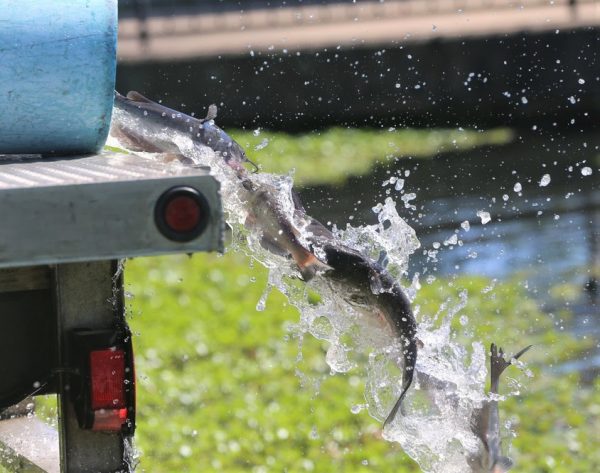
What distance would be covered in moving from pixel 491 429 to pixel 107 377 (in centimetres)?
131

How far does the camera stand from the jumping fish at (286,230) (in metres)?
3.31

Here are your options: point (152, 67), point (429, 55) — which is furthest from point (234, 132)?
point (429, 55)

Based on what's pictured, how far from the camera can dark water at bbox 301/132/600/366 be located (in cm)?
838

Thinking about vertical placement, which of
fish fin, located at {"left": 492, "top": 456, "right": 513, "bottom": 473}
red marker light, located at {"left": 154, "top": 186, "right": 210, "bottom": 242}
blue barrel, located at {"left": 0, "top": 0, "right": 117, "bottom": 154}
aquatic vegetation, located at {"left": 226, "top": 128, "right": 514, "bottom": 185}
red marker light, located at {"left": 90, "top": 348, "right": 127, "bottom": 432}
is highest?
aquatic vegetation, located at {"left": 226, "top": 128, "right": 514, "bottom": 185}

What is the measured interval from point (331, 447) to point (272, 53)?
829 centimetres

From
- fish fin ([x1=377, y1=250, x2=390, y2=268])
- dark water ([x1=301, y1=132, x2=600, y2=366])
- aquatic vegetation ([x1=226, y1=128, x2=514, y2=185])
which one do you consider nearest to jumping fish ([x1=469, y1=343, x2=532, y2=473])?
fish fin ([x1=377, y1=250, x2=390, y2=268])

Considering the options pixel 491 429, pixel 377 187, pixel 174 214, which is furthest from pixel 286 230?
pixel 377 187

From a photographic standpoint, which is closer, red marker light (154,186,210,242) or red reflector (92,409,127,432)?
red marker light (154,186,210,242)

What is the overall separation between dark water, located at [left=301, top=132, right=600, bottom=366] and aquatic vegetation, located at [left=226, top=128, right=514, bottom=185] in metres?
0.24

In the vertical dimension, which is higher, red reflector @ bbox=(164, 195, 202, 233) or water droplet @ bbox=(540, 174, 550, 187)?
water droplet @ bbox=(540, 174, 550, 187)

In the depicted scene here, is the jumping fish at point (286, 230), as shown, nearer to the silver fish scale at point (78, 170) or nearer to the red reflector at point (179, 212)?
the silver fish scale at point (78, 170)

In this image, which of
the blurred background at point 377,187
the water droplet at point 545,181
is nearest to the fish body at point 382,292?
the blurred background at point 377,187

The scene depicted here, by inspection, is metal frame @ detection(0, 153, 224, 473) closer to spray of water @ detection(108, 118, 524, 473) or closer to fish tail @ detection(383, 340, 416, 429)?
spray of water @ detection(108, 118, 524, 473)

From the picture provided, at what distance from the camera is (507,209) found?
10.0 meters
